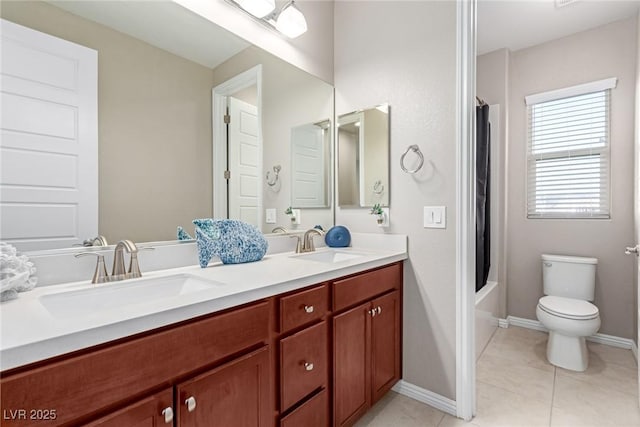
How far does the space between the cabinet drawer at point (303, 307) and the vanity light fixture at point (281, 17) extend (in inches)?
57.7

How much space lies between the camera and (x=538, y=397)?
1737mm

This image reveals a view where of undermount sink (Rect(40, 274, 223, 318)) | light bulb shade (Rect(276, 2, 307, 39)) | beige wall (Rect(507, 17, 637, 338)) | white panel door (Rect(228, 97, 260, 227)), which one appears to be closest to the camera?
undermount sink (Rect(40, 274, 223, 318))

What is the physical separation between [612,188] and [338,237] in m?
2.25

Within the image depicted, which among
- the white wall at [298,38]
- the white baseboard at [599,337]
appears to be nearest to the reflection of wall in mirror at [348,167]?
the white wall at [298,38]

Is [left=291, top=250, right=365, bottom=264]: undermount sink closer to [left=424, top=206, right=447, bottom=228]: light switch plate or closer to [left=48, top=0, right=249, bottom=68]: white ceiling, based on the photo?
[left=424, top=206, right=447, bottom=228]: light switch plate

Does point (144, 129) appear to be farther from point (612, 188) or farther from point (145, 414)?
point (612, 188)

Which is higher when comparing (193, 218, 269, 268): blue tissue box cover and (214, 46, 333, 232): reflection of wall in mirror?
(214, 46, 333, 232): reflection of wall in mirror

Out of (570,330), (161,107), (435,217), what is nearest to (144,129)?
(161,107)

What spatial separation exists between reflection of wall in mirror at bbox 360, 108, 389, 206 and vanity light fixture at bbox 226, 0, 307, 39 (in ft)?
2.12

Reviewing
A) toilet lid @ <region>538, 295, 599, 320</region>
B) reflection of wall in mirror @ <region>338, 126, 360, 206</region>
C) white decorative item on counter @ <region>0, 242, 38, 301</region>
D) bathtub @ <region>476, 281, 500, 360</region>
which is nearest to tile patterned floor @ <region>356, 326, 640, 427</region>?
bathtub @ <region>476, 281, 500, 360</region>

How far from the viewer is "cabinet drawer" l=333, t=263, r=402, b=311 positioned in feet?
4.33

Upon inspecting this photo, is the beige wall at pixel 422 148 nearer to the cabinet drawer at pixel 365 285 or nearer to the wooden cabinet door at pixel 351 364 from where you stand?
the cabinet drawer at pixel 365 285

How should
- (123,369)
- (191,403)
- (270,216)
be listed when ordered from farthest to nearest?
(270,216), (191,403), (123,369)

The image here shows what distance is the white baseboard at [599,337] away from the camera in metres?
2.32
